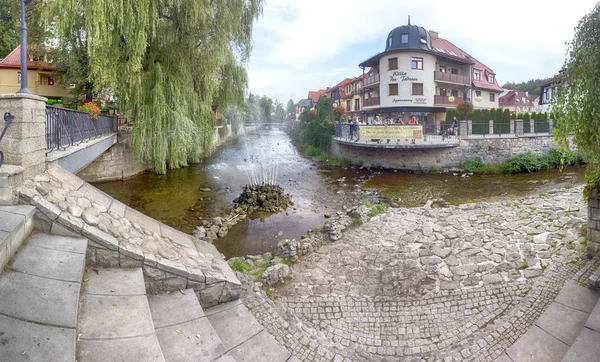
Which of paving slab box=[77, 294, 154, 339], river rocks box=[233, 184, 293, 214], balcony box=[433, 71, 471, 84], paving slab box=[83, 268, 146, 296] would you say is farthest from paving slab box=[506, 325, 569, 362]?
balcony box=[433, 71, 471, 84]

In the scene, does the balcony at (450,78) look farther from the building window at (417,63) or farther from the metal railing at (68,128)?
the metal railing at (68,128)

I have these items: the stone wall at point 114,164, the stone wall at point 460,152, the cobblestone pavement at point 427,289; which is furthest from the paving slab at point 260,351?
the stone wall at point 460,152

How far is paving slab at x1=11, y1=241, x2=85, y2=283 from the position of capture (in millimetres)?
3707

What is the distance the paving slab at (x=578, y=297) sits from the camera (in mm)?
5047

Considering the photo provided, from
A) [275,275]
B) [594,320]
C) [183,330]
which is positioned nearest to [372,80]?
[275,275]

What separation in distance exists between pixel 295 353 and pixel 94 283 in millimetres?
2561

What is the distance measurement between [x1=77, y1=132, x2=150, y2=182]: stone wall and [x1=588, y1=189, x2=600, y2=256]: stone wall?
19.1 metres

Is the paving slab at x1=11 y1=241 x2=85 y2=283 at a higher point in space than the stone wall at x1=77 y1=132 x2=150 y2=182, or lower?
lower

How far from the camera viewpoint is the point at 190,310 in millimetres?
4469

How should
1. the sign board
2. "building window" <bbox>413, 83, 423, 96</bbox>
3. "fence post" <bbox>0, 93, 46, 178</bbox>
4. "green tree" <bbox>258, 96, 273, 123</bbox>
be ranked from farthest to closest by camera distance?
"green tree" <bbox>258, 96, 273, 123</bbox> → "building window" <bbox>413, 83, 423, 96</bbox> → the sign board → "fence post" <bbox>0, 93, 46, 178</bbox>

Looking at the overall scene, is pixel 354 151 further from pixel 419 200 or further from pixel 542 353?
pixel 542 353

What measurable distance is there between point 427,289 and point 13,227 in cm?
621

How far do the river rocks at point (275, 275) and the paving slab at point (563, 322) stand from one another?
4337 millimetres

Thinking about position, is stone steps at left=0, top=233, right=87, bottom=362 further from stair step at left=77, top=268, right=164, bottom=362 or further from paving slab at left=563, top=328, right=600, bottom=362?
paving slab at left=563, top=328, right=600, bottom=362
